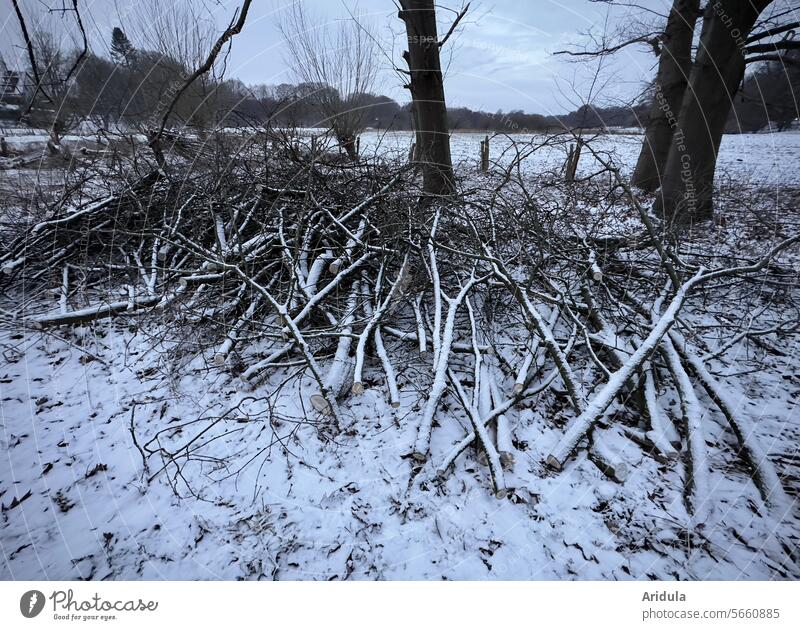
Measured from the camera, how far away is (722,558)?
1604 millimetres

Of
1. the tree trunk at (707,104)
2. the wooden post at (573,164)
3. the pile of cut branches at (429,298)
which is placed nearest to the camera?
the pile of cut branches at (429,298)

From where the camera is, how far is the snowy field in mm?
1658

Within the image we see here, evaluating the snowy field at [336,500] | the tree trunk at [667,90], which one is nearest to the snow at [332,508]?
the snowy field at [336,500]

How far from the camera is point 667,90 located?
7625 millimetres

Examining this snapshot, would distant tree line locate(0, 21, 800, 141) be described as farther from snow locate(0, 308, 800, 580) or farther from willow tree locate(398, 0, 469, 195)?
snow locate(0, 308, 800, 580)

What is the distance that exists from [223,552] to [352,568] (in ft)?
2.14

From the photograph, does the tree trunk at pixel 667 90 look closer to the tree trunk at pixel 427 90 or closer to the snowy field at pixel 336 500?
the tree trunk at pixel 427 90

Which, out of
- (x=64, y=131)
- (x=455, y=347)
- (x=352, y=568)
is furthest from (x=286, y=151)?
(x=352, y=568)

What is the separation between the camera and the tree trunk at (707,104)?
5020mm
